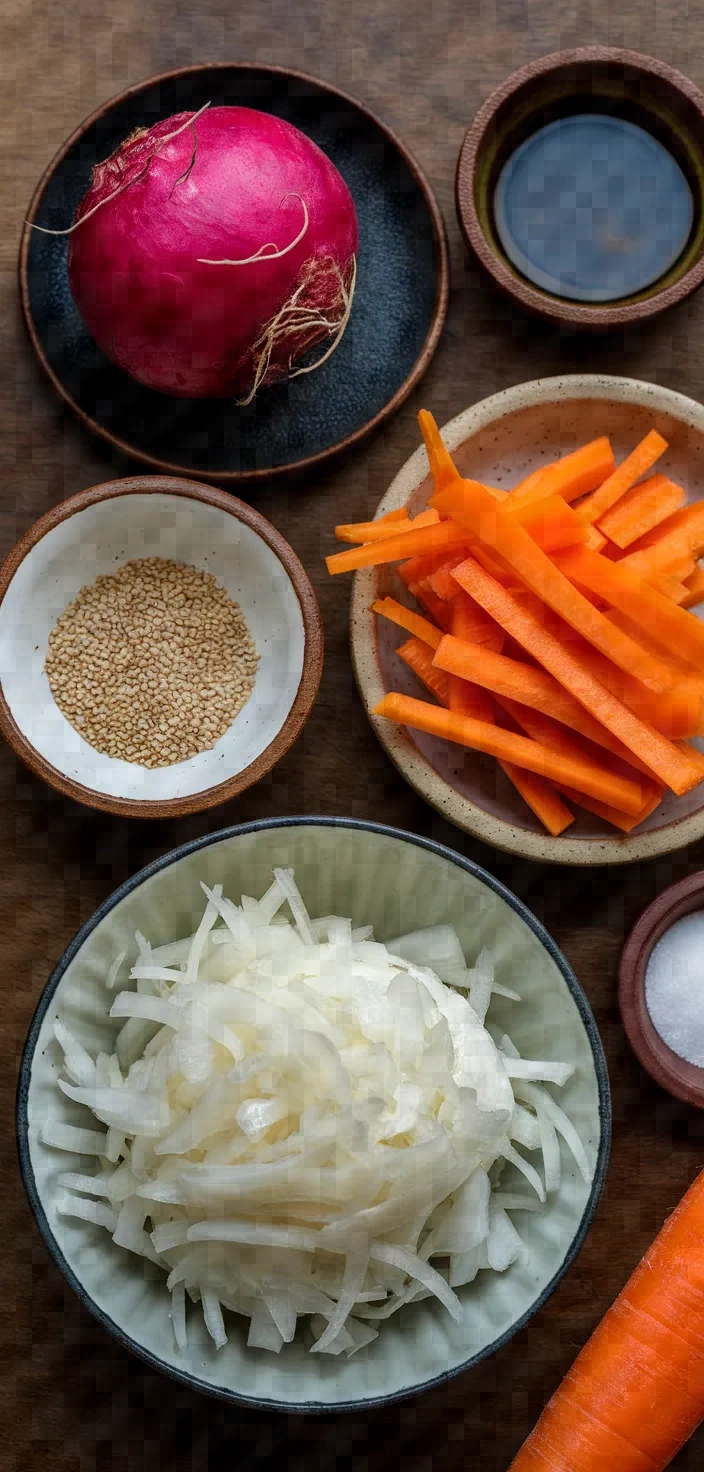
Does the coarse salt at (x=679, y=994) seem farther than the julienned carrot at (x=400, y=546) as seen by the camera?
Yes

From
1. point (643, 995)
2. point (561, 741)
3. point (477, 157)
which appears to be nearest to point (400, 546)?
point (561, 741)

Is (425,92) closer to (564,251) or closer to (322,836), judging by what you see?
(564,251)

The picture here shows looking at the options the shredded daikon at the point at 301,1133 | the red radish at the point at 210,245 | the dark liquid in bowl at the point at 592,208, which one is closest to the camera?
the shredded daikon at the point at 301,1133

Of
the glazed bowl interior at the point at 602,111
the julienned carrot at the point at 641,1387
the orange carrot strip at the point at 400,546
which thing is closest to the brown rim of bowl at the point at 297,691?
the orange carrot strip at the point at 400,546

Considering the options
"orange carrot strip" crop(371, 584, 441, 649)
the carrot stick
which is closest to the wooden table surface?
"orange carrot strip" crop(371, 584, 441, 649)

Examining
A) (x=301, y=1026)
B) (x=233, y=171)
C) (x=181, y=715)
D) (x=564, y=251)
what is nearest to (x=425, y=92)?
(x=564, y=251)

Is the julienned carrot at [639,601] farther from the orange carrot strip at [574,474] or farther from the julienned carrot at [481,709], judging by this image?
the julienned carrot at [481,709]
